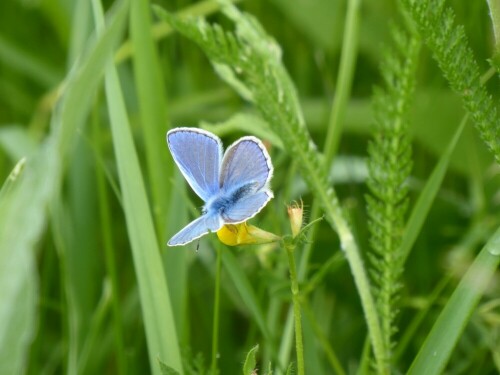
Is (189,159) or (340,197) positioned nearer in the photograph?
(189,159)

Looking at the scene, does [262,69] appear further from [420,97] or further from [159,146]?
[420,97]

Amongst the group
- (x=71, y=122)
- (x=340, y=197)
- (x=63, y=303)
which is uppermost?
(x=71, y=122)

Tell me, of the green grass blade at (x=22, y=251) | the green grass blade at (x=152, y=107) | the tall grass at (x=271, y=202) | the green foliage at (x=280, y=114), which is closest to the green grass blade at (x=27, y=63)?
the tall grass at (x=271, y=202)

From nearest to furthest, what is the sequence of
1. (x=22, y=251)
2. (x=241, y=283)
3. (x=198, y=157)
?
(x=22, y=251) < (x=198, y=157) < (x=241, y=283)

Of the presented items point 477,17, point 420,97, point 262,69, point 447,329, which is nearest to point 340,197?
point 420,97

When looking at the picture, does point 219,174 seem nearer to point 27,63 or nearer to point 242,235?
point 242,235

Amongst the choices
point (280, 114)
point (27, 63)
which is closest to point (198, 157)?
point (280, 114)

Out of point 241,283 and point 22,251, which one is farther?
point 241,283

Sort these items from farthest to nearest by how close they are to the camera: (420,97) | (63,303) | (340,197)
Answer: (340,197) → (420,97) → (63,303)
